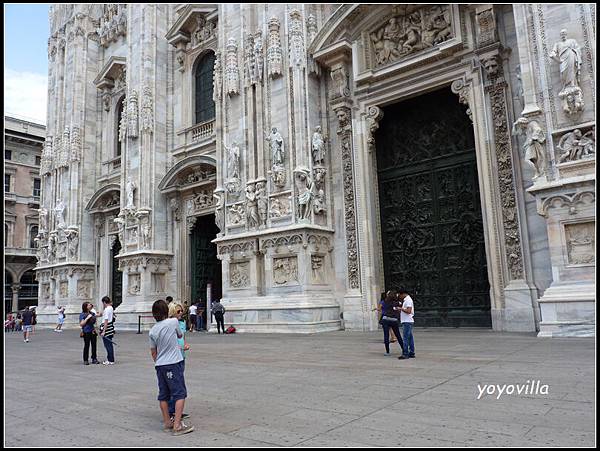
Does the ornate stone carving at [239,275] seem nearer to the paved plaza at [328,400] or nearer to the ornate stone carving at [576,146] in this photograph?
the paved plaza at [328,400]

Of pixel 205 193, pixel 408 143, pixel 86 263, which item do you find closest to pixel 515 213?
pixel 408 143

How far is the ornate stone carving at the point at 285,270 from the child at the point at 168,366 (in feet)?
37.3

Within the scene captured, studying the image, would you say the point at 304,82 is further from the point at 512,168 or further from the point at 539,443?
the point at 539,443

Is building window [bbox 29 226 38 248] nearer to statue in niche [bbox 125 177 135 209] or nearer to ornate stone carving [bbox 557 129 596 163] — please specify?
statue in niche [bbox 125 177 135 209]

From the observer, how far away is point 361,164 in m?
17.2

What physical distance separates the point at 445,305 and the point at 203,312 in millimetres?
11166

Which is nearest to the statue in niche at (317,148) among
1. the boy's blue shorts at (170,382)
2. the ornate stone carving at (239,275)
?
the ornate stone carving at (239,275)

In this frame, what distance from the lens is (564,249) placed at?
11398 mm

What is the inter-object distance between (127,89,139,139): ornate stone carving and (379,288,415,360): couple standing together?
17536 mm

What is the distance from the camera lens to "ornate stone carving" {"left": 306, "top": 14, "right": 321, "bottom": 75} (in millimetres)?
17875

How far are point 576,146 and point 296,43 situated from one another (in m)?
10.2

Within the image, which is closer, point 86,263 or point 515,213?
point 515,213

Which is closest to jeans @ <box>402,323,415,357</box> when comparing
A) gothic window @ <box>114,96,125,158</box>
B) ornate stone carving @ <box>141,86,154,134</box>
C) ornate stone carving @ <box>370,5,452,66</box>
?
ornate stone carving @ <box>370,5,452,66</box>
